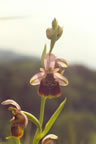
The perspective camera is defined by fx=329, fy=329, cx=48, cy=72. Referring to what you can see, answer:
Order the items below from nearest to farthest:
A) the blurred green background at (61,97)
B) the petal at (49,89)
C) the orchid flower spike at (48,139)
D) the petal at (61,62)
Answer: the petal at (49,89) < the petal at (61,62) < the orchid flower spike at (48,139) < the blurred green background at (61,97)

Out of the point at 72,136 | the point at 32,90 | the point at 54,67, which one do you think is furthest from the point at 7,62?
the point at 54,67

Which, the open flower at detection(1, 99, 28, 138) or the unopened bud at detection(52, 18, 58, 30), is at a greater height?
the unopened bud at detection(52, 18, 58, 30)

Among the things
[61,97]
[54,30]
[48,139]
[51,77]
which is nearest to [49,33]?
[54,30]

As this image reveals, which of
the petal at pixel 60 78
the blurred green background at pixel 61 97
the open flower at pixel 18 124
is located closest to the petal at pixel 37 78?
the petal at pixel 60 78

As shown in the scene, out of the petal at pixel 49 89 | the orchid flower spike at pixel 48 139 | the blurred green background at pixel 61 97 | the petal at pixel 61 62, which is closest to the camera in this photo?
the petal at pixel 49 89

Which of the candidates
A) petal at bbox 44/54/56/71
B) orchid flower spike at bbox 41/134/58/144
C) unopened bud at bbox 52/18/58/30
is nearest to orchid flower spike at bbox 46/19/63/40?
unopened bud at bbox 52/18/58/30

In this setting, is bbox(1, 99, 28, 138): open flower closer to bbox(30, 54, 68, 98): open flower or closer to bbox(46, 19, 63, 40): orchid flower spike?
bbox(30, 54, 68, 98): open flower

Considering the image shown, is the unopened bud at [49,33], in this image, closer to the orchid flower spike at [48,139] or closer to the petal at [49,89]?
the petal at [49,89]
